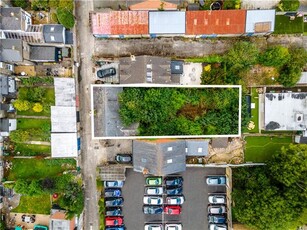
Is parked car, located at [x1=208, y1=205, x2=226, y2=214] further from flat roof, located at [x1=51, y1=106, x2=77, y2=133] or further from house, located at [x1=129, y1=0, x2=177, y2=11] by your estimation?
house, located at [x1=129, y1=0, x2=177, y2=11]

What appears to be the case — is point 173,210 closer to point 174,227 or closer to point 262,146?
point 174,227

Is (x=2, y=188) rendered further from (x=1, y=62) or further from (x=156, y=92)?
(x=156, y=92)

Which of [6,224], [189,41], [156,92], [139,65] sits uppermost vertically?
[189,41]

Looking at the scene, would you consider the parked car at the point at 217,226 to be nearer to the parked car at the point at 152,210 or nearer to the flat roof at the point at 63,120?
the parked car at the point at 152,210

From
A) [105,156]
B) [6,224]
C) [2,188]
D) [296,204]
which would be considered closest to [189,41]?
[105,156]

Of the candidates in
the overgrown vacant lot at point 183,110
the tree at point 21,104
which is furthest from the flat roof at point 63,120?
the overgrown vacant lot at point 183,110
